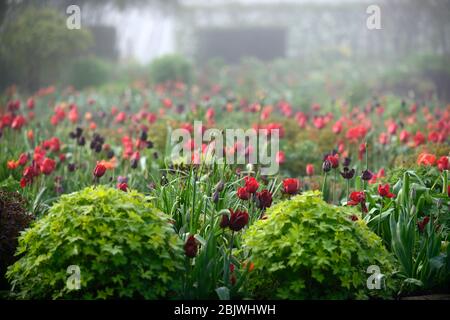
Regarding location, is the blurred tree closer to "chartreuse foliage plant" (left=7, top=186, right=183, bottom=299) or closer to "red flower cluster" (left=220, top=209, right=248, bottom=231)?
"chartreuse foliage plant" (left=7, top=186, right=183, bottom=299)

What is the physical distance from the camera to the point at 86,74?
46.4ft

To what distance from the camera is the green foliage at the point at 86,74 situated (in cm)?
1413

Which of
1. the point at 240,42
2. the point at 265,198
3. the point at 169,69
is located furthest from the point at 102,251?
the point at 240,42

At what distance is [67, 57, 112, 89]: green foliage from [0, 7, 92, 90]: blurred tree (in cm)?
34

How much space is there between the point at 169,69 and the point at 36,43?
2.86 metres

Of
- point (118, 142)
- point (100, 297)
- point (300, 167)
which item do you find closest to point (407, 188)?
point (100, 297)

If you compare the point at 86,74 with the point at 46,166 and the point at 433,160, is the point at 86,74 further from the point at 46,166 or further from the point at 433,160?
Result: the point at 433,160

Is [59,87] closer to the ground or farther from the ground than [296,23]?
closer to the ground

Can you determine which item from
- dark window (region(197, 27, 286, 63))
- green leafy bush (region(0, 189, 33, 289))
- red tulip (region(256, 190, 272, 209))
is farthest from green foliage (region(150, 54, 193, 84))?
red tulip (region(256, 190, 272, 209))

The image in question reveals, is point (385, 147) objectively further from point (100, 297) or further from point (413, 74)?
point (413, 74)

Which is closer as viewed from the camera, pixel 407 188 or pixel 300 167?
pixel 407 188
